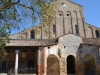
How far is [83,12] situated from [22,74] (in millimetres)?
23050

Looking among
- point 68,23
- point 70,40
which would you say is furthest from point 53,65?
point 68,23

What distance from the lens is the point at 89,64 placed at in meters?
20.4

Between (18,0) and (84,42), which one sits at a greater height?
(18,0)

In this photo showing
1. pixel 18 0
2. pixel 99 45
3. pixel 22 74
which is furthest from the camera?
pixel 99 45

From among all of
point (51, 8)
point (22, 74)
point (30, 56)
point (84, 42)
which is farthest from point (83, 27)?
point (51, 8)

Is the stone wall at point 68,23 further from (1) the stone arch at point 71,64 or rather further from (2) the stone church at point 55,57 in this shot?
(1) the stone arch at point 71,64

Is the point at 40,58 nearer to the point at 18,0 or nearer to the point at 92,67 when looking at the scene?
the point at 92,67

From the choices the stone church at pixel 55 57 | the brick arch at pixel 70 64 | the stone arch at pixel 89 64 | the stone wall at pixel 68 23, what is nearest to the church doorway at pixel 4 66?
the stone church at pixel 55 57

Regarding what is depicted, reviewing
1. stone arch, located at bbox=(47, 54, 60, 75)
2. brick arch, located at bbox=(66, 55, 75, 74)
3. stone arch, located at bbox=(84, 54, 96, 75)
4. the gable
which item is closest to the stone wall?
brick arch, located at bbox=(66, 55, 75, 74)

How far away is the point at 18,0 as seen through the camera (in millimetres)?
10664

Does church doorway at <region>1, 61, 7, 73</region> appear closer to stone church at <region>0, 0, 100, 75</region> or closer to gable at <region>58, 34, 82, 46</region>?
stone church at <region>0, 0, 100, 75</region>

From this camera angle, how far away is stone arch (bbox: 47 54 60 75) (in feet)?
63.6

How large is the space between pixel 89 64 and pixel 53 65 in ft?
15.7

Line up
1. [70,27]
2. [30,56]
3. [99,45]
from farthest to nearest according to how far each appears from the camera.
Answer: [70,27]
[30,56]
[99,45]
